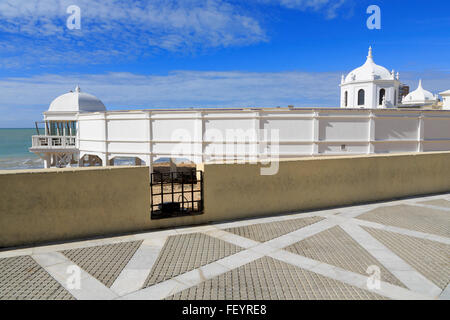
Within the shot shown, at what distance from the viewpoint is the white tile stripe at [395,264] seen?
531 centimetres

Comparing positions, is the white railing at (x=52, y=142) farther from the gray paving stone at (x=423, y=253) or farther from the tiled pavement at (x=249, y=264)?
the gray paving stone at (x=423, y=253)

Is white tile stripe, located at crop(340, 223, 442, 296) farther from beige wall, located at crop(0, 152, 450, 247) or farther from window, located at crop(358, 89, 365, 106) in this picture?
window, located at crop(358, 89, 365, 106)

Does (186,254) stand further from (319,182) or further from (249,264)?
(319,182)

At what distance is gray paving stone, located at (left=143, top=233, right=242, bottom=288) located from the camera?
229 inches

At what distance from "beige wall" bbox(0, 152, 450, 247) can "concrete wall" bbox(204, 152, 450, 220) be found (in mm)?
28

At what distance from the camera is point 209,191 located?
8.71m

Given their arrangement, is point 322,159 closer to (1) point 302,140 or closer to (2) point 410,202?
(2) point 410,202

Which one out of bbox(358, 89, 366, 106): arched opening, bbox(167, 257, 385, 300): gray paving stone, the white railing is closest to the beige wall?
bbox(167, 257, 385, 300): gray paving stone

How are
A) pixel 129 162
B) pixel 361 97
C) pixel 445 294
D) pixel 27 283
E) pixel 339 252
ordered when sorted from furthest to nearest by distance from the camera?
pixel 129 162, pixel 361 97, pixel 339 252, pixel 27 283, pixel 445 294

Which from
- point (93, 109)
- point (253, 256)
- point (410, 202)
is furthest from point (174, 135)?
point (253, 256)

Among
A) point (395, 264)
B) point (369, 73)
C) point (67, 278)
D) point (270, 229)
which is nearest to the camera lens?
point (67, 278)

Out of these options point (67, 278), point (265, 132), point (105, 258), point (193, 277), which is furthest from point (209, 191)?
point (265, 132)

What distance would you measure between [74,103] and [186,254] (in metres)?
27.7

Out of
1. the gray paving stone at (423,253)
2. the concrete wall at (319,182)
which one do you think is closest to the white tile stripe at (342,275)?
the gray paving stone at (423,253)
